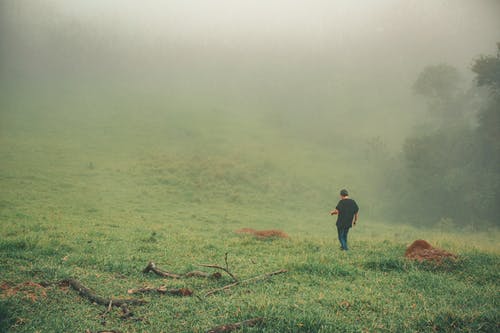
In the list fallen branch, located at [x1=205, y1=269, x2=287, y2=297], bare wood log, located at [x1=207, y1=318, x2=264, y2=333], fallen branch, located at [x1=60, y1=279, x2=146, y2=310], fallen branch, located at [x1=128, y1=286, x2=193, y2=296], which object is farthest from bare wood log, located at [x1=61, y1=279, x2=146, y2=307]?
bare wood log, located at [x1=207, y1=318, x2=264, y2=333]

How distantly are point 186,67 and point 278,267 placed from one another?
95.4 m

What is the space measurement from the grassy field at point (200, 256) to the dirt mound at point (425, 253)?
1.24 ft

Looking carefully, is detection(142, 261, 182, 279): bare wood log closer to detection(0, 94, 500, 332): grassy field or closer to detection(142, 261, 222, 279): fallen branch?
detection(142, 261, 222, 279): fallen branch

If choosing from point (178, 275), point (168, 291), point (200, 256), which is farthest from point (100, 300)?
point (200, 256)

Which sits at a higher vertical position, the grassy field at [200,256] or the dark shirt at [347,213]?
the dark shirt at [347,213]

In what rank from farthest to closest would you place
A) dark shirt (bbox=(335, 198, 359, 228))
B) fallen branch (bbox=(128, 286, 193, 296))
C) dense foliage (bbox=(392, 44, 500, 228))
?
dense foliage (bbox=(392, 44, 500, 228))
dark shirt (bbox=(335, 198, 359, 228))
fallen branch (bbox=(128, 286, 193, 296))

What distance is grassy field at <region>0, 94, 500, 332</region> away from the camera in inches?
307

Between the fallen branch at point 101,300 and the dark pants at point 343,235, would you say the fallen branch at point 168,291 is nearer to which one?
the fallen branch at point 101,300

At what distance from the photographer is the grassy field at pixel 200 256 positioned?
779cm

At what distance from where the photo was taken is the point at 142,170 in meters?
45.5

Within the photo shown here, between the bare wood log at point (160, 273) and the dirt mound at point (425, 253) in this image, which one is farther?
the dirt mound at point (425, 253)

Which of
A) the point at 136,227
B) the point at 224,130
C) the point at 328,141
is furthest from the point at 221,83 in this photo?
the point at 136,227

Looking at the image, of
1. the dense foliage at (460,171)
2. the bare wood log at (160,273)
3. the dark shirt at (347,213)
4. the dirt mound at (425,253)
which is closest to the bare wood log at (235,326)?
the bare wood log at (160,273)

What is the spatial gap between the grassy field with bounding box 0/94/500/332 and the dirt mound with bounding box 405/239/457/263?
14.9 inches
